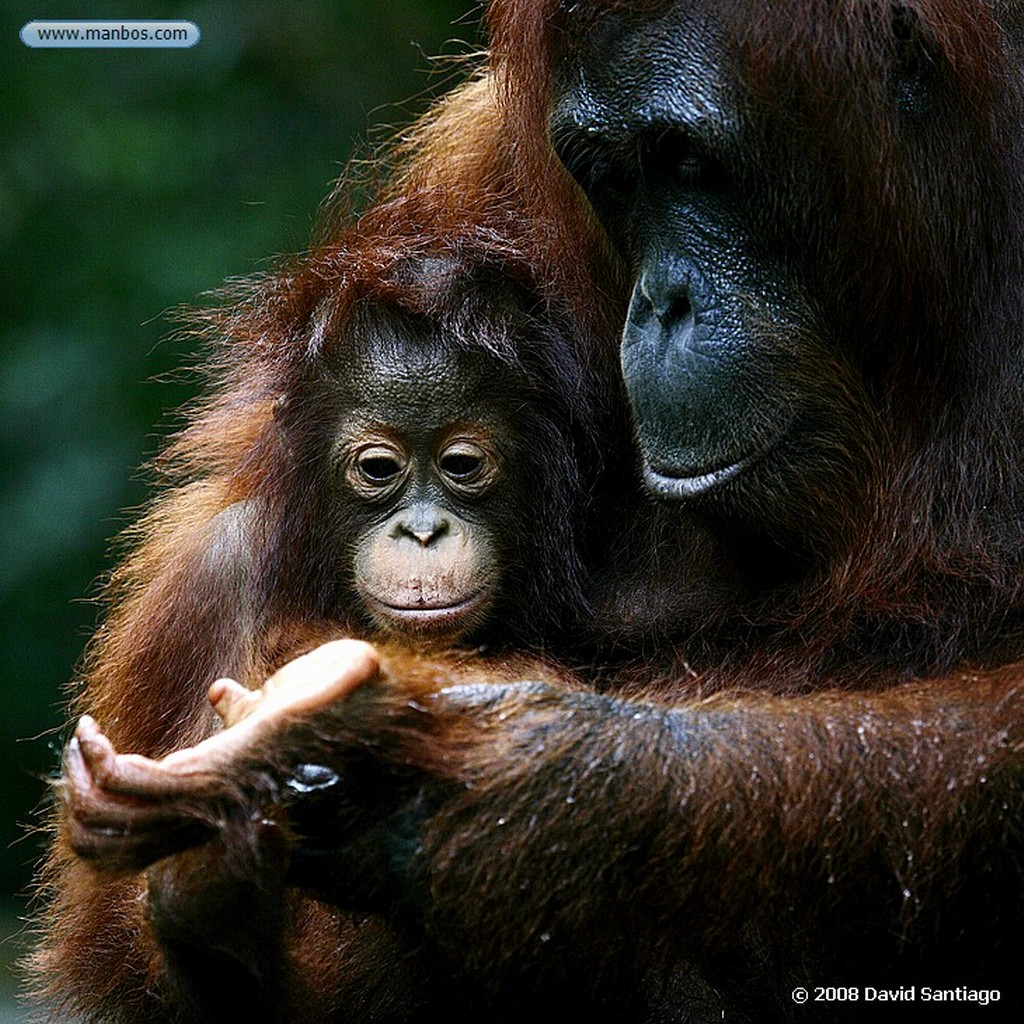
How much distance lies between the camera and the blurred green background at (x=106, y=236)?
14.8 ft

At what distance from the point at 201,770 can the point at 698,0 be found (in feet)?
3.24

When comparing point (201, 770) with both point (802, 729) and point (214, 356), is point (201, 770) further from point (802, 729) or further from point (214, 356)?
point (214, 356)

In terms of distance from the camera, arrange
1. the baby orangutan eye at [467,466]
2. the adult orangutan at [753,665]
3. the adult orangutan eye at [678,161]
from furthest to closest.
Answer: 1. the baby orangutan eye at [467,466]
2. the adult orangutan eye at [678,161]
3. the adult orangutan at [753,665]

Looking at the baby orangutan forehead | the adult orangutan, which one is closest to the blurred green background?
the baby orangutan forehead

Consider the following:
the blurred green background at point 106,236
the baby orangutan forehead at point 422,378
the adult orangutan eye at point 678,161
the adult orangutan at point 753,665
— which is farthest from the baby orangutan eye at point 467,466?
the blurred green background at point 106,236

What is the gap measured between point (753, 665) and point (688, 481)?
0.25 metres

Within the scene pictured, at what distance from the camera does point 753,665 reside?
7.39ft

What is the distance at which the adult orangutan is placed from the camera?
192 centimetres

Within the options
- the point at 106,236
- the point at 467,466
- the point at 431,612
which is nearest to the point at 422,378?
the point at 467,466

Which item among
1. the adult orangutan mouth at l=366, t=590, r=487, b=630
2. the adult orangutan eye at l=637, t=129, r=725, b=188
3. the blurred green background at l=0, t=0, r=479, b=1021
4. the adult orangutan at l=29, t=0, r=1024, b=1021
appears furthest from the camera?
the blurred green background at l=0, t=0, r=479, b=1021

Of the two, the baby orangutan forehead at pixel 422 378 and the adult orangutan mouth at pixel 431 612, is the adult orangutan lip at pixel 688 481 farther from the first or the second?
the baby orangutan forehead at pixel 422 378

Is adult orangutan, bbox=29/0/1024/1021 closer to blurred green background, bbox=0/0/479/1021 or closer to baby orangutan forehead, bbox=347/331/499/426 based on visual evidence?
baby orangutan forehead, bbox=347/331/499/426

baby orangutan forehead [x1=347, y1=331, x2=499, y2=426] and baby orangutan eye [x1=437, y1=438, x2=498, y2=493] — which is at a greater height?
baby orangutan forehead [x1=347, y1=331, x2=499, y2=426]

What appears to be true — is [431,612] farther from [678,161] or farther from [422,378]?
[678,161]
